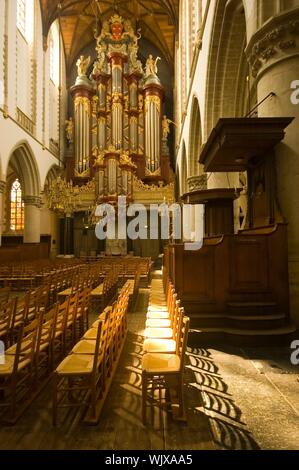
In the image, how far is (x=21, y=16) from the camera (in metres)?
16.8

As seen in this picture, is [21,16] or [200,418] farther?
[21,16]

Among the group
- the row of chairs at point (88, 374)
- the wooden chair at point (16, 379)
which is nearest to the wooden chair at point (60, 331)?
the row of chairs at point (88, 374)

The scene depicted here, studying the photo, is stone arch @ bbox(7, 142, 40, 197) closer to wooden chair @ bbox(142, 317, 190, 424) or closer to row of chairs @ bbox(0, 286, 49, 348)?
row of chairs @ bbox(0, 286, 49, 348)

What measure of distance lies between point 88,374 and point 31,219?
54.3ft

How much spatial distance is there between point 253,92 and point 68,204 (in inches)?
493

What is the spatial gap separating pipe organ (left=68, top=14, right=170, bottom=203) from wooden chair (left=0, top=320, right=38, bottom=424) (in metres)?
18.7

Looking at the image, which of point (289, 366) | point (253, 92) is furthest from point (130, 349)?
point (253, 92)

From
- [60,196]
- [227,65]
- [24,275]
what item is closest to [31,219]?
[60,196]

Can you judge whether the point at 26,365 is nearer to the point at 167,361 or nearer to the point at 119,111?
the point at 167,361

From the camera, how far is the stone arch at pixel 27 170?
1752 cm

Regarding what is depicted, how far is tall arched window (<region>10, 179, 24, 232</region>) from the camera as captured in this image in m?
22.3

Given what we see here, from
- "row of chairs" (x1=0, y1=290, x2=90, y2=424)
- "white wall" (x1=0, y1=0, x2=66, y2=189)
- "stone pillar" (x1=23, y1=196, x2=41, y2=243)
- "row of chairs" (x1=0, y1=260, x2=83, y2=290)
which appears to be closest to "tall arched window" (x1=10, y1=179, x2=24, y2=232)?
"white wall" (x1=0, y1=0, x2=66, y2=189)

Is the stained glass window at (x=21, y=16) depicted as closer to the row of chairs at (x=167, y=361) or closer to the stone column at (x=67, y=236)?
the stone column at (x=67, y=236)
